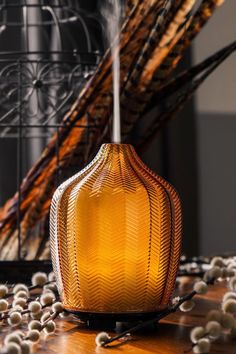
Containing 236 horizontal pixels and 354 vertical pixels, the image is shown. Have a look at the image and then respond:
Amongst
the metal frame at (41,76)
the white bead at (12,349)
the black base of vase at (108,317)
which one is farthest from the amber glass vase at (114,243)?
the metal frame at (41,76)

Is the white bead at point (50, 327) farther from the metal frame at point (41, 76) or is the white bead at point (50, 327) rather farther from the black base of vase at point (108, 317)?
the metal frame at point (41, 76)

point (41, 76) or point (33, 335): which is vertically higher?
point (41, 76)

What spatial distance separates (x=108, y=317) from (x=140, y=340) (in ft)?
0.12

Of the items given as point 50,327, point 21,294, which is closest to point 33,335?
point 50,327

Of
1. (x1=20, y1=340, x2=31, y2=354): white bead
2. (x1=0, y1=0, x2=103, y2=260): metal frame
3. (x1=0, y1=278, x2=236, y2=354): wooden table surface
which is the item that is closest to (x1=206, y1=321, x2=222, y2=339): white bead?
(x1=0, y1=278, x2=236, y2=354): wooden table surface

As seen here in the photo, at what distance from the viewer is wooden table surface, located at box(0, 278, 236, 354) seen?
0.58 m

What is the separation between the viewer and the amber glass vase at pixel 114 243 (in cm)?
63

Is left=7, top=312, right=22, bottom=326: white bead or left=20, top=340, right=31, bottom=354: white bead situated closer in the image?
left=20, top=340, right=31, bottom=354: white bead

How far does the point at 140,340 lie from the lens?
2.03ft

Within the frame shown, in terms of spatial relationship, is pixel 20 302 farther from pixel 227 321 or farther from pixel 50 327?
pixel 227 321

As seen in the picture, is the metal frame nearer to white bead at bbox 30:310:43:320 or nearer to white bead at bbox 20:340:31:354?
white bead at bbox 30:310:43:320

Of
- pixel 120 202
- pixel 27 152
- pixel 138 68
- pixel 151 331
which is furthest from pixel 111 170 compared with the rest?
pixel 27 152

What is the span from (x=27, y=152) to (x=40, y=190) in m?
0.63

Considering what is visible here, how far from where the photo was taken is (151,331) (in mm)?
653
